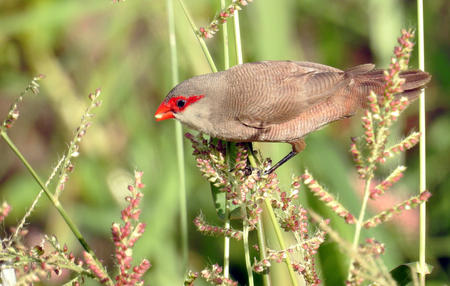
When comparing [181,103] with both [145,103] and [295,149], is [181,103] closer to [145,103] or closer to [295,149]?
[295,149]

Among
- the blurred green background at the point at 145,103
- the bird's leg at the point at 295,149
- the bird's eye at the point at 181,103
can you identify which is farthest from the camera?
the blurred green background at the point at 145,103

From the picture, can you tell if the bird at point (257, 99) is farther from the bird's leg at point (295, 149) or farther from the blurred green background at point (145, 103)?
the blurred green background at point (145, 103)

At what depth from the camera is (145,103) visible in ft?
15.5

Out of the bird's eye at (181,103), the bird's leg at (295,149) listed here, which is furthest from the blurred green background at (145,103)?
the bird's eye at (181,103)

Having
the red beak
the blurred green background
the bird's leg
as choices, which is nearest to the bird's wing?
the bird's leg

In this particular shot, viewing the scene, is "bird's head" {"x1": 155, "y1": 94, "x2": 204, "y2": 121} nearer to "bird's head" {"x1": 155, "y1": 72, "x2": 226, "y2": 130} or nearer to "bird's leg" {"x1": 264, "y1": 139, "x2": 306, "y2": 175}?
"bird's head" {"x1": 155, "y1": 72, "x2": 226, "y2": 130}

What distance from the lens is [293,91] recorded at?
265 cm

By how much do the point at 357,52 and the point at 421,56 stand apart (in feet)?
10.3

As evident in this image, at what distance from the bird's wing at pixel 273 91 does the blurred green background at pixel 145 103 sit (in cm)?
74

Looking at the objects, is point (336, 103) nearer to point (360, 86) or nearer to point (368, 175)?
point (360, 86)

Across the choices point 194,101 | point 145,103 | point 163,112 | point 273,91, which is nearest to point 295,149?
point 273,91

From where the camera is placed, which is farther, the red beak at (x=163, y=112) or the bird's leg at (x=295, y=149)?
the bird's leg at (x=295, y=149)

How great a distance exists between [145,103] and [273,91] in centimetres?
224

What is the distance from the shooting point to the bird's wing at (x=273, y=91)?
8.59ft
